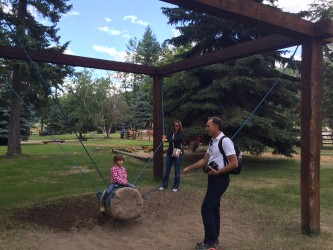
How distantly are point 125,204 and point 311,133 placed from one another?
3193 mm

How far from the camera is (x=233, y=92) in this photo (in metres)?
14.5

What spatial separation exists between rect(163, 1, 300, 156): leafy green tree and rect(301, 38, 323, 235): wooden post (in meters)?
7.23

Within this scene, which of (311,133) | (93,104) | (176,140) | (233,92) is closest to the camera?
(311,133)

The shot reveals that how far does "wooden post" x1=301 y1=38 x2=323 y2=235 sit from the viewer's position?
5.42 metres

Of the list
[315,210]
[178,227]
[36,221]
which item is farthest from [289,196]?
[36,221]

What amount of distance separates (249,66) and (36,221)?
10.8 m

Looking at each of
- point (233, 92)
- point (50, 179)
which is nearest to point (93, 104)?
point (233, 92)

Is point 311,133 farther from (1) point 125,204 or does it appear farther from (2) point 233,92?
(2) point 233,92

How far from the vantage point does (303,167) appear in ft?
18.1

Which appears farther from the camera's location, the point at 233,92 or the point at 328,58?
the point at 328,58

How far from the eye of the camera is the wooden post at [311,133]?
5422mm

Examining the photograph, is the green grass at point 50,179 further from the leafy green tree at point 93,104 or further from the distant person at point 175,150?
the leafy green tree at point 93,104

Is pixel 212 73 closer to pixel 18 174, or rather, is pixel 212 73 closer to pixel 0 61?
pixel 18 174

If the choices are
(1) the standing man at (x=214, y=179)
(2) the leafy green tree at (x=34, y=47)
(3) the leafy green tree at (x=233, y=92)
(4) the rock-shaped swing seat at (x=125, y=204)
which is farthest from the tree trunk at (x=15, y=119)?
(1) the standing man at (x=214, y=179)
